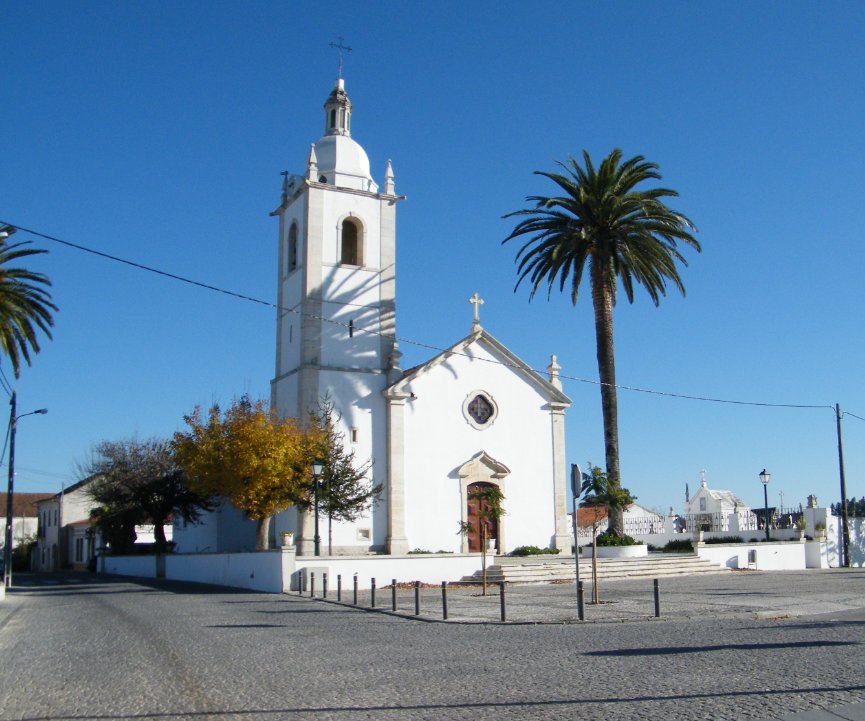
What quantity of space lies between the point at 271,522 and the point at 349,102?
63.0ft

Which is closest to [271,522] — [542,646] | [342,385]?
[342,385]

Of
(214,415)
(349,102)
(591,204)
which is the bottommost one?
(214,415)

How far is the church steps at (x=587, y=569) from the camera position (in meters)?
30.7

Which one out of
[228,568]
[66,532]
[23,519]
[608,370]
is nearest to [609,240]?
[608,370]

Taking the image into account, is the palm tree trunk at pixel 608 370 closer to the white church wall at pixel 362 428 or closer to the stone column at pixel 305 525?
the white church wall at pixel 362 428

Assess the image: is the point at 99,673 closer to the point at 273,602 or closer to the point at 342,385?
the point at 273,602

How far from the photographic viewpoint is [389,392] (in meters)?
36.8

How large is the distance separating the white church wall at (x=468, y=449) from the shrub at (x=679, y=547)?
504 centimetres

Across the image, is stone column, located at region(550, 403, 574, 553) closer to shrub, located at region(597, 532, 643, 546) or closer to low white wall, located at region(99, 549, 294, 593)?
shrub, located at region(597, 532, 643, 546)

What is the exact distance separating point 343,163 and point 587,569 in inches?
791

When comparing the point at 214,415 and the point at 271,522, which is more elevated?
the point at 214,415

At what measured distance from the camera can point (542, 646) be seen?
13.1 meters

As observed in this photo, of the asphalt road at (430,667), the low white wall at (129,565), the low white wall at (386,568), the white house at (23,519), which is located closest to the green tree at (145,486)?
the low white wall at (129,565)

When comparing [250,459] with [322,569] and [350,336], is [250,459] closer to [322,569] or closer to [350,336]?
[322,569]
